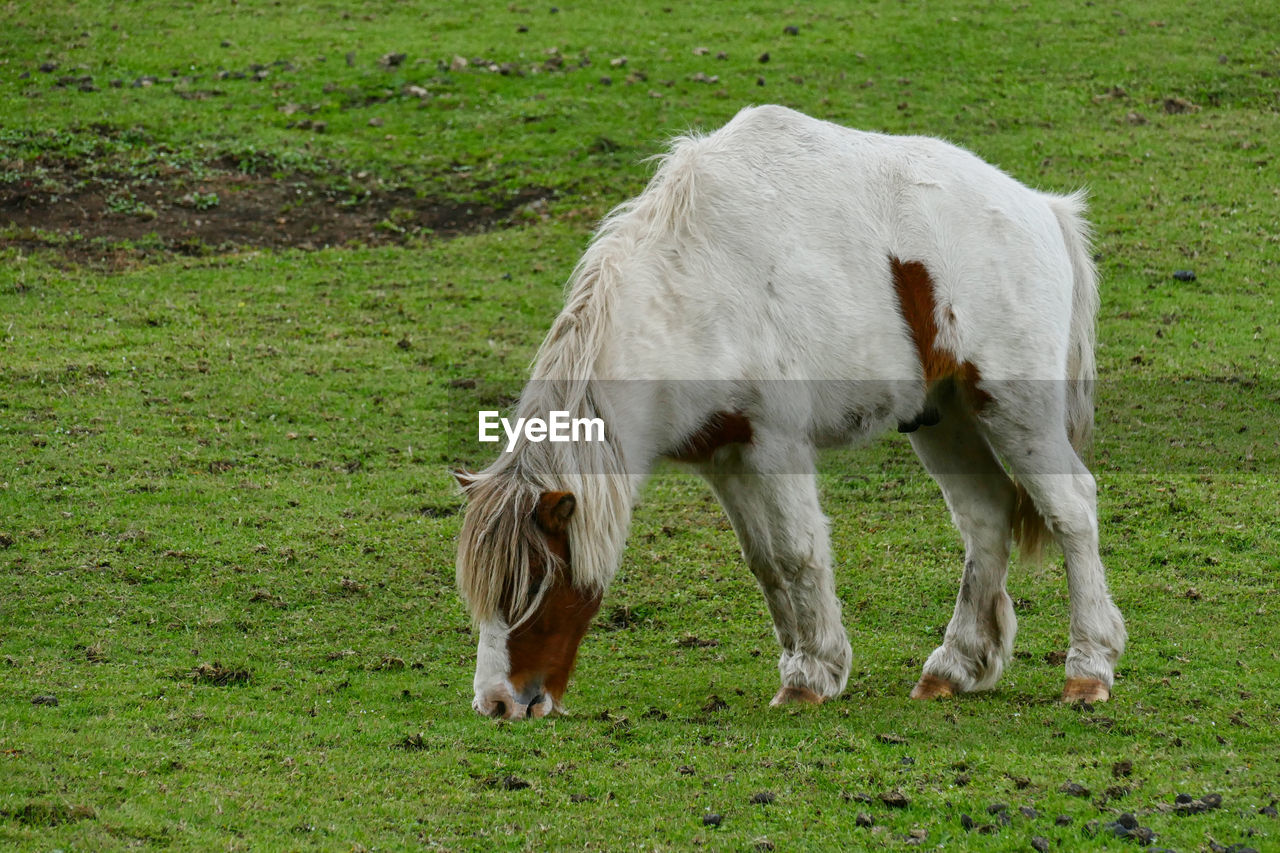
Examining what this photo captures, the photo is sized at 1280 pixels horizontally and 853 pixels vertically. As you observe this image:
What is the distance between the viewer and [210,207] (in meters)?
16.5

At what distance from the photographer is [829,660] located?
6.71 metres

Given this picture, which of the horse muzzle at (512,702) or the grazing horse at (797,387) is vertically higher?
the grazing horse at (797,387)

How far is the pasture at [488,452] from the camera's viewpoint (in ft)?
17.7

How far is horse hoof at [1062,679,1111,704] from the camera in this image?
6.54 meters

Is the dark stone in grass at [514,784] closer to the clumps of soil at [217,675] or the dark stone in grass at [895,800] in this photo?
the dark stone in grass at [895,800]

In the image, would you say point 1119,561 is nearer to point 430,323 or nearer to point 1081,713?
point 1081,713

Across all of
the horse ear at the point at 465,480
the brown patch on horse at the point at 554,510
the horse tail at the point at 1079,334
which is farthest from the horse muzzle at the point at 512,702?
the horse tail at the point at 1079,334

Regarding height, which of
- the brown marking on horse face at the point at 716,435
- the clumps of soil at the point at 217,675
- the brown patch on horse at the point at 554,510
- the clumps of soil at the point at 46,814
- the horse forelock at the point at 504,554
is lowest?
the clumps of soil at the point at 217,675

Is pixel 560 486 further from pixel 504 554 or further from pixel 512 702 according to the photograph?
pixel 512 702

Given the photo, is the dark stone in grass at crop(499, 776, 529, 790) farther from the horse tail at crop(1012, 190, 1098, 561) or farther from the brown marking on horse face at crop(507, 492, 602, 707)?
the horse tail at crop(1012, 190, 1098, 561)

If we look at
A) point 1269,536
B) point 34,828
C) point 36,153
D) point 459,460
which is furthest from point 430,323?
point 34,828

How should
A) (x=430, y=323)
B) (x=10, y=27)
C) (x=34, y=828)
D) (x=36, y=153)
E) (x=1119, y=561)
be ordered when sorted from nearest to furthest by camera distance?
1. (x=34, y=828)
2. (x=1119, y=561)
3. (x=430, y=323)
4. (x=36, y=153)
5. (x=10, y=27)

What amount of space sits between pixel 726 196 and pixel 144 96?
611 inches

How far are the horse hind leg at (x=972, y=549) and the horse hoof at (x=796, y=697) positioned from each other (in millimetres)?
670
